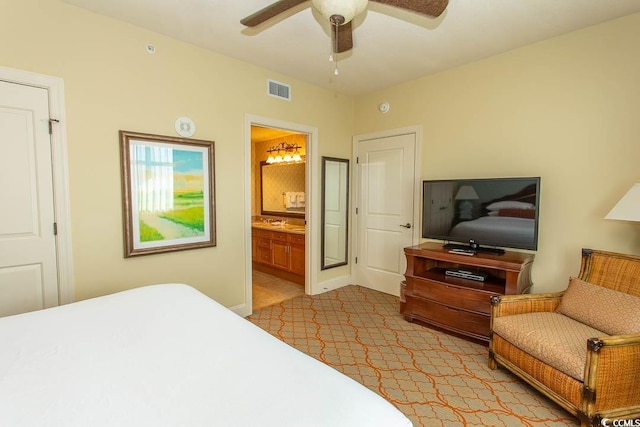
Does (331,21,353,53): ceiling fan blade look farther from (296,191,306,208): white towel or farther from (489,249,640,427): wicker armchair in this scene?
(296,191,306,208): white towel

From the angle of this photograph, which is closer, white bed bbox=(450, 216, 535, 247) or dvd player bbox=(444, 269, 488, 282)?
white bed bbox=(450, 216, 535, 247)

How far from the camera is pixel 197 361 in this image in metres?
1.18

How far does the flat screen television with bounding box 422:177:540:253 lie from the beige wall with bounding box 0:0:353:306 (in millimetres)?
2058

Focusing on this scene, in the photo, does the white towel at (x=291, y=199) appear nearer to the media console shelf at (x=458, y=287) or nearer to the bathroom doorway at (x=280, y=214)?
the bathroom doorway at (x=280, y=214)

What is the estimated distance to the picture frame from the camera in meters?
2.62

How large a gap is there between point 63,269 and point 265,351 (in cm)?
204

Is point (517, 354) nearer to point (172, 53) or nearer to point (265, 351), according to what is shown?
point (265, 351)

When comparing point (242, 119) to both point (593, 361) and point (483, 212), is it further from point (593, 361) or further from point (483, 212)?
point (593, 361)

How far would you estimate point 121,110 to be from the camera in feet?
8.38

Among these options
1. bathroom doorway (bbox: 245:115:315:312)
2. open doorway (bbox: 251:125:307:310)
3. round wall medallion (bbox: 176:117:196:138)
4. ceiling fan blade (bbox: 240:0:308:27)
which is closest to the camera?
ceiling fan blade (bbox: 240:0:308:27)

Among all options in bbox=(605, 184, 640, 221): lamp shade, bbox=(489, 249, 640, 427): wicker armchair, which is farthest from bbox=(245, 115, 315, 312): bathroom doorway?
bbox=(605, 184, 640, 221): lamp shade

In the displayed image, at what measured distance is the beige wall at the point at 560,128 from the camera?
8.14ft

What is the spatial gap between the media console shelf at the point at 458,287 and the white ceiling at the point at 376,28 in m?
1.93

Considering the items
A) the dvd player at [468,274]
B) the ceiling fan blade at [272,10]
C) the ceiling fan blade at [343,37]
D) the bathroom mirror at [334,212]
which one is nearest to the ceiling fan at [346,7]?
the ceiling fan blade at [272,10]
